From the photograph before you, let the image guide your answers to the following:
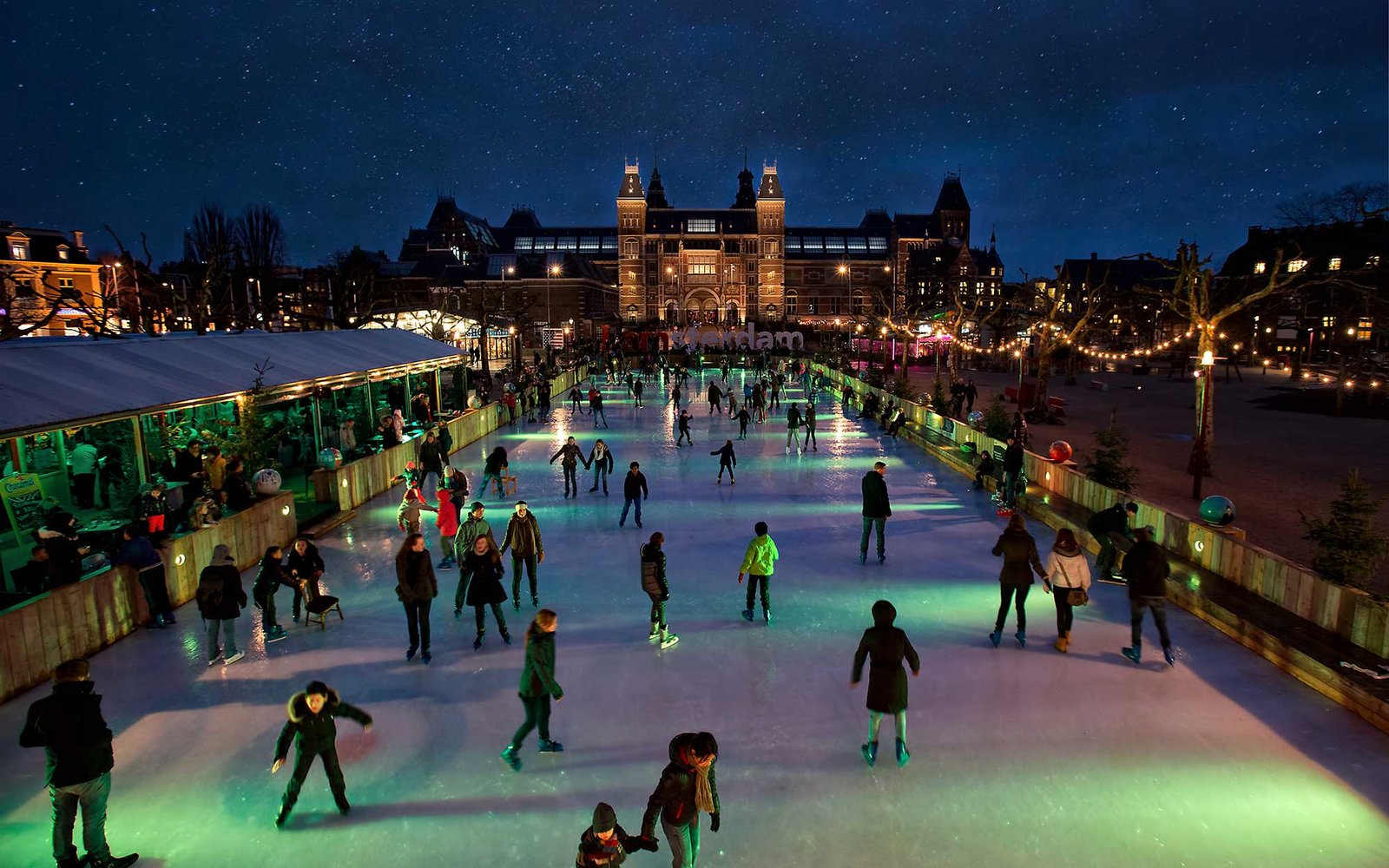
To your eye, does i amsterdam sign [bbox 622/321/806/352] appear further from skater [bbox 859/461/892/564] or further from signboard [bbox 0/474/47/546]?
skater [bbox 859/461/892/564]

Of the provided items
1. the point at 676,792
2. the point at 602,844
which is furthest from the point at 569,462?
the point at 602,844

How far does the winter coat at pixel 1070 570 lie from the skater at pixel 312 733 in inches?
240

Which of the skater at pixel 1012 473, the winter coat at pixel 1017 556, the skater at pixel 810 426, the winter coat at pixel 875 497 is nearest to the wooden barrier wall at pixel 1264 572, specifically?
the skater at pixel 1012 473

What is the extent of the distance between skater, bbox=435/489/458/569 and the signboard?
5.83m

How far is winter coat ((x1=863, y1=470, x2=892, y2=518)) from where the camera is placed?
10125mm

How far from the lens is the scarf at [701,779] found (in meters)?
3.87

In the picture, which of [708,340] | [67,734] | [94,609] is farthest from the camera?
[708,340]

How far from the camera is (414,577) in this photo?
23.7 ft

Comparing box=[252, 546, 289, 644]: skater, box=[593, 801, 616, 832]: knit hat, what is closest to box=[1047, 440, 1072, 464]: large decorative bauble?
box=[252, 546, 289, 644]: skater

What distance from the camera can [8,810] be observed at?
528cm

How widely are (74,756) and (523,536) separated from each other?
4597mm

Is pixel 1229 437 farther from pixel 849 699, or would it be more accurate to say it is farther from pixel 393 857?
pixel 393 857

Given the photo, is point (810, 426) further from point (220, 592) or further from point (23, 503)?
point (23, 503)

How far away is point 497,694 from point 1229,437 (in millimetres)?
22491
